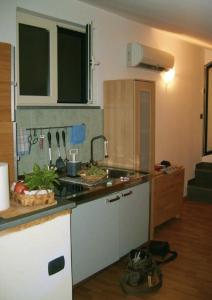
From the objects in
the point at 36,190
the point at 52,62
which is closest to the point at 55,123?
the point at 52,62

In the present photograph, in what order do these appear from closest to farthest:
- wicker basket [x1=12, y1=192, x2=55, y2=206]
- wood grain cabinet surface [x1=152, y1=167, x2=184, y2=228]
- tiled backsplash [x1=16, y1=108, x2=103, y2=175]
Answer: wicker basket [x1=12, y1=192, x2=55, y2=206] < tiled backsplash [x1=16, y1=108, x2=103, y2=175] < wood grain cabinet surface [x1=152, y1=167, x2=184, y2=228]

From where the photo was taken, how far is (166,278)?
2.83 metres

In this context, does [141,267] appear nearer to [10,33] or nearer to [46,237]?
[46,237]

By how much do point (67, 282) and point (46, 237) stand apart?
0.35 meters

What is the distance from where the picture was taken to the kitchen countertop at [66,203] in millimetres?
1646

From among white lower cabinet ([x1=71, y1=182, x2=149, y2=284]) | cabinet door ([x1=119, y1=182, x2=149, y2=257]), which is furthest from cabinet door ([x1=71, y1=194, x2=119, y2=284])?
cabinet door ([x1=119, y1=182, x2=149, y2=257])

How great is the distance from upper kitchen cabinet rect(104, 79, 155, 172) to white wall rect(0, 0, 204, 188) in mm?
204

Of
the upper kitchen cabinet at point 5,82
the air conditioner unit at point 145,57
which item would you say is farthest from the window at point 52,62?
the air conditioner unit at point 145,57

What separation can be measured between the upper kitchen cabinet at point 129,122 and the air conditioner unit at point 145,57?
433mm

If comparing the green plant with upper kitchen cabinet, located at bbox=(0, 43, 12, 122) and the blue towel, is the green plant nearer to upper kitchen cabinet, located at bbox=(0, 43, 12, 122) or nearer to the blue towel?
upper kitchen cabinet, located at bbox=(0, 43, 12, 122)

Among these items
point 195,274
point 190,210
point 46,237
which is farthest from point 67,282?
point 190,210

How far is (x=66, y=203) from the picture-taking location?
195 cm

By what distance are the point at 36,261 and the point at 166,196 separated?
2.47 m

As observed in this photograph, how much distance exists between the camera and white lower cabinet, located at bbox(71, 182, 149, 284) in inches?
97.7
